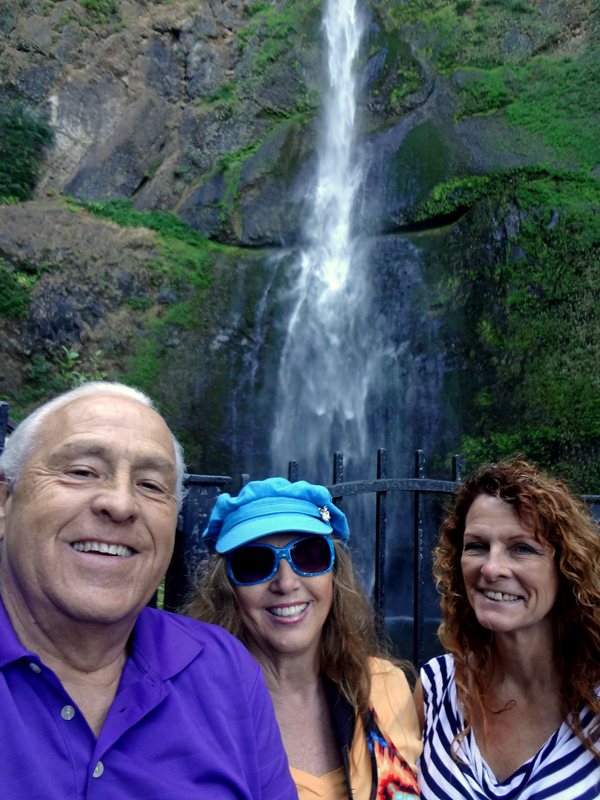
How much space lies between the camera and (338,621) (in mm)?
2193

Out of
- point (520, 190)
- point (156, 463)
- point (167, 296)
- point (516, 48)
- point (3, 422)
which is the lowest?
point (156, 463)

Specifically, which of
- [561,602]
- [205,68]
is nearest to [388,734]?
[561,602]

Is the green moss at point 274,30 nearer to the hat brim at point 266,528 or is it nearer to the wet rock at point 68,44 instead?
the wet rock at point 68,44

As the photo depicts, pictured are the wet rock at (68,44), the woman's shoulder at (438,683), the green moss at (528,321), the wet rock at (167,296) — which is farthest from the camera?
the wet rock at (68,44)

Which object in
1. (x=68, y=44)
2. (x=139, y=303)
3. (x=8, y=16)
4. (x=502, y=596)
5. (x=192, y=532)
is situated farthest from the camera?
(x=68, y=44)

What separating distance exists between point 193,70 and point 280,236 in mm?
5418

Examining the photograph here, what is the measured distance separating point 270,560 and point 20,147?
13.3 m

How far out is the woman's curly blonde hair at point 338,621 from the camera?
82.0 inches

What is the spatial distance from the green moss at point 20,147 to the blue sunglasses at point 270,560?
1228cm

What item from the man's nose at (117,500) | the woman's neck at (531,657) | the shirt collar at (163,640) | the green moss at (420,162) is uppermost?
the green moss at (420,162)

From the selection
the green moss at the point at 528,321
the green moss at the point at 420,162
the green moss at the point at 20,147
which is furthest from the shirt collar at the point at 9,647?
the green moss at the point at 20,147

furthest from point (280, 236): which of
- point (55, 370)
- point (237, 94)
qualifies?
point (55, 370)

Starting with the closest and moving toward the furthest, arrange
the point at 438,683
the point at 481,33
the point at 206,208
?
the point at 438,683
the point at 206,208
the point at 481,33

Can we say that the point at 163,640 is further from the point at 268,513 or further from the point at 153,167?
the point at 153,167
